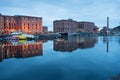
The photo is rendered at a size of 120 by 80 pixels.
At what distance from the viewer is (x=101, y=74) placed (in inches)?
585

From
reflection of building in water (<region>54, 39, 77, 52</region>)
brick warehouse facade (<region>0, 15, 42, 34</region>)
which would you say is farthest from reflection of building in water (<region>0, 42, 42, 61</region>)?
brick warehouse facade (<region>0, 15, 42, 34</region>)

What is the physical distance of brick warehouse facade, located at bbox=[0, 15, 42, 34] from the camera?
443ft

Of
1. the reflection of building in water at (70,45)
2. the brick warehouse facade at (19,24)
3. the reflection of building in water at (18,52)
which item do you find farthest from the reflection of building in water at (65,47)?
the brick warehouse facade at (19,24)

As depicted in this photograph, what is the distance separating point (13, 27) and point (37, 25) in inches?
855

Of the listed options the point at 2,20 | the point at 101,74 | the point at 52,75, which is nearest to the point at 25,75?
the point at 52,75

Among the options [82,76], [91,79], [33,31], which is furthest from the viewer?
[33,31]

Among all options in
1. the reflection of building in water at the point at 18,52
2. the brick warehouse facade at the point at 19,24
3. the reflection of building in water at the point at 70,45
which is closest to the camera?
the reflection of building in water at the point at 18,52

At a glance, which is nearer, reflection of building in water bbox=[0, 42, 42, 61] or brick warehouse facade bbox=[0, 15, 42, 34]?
reflection of building in water bbox=[0, 42, 42, 61]

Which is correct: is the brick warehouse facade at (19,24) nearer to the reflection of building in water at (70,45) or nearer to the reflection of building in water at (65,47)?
the reflection of building in water at (70,45)

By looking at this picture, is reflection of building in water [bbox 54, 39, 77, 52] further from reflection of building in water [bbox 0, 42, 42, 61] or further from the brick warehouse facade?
the brick warehouse facade

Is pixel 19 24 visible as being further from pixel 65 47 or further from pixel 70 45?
pixel 65 47

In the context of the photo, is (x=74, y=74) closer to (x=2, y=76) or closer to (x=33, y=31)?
(x=2, y=76)

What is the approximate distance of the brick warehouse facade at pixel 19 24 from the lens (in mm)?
135125

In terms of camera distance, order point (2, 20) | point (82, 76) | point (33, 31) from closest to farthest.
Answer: point (82, 76) → point (2, 20) → point (33, 31)
